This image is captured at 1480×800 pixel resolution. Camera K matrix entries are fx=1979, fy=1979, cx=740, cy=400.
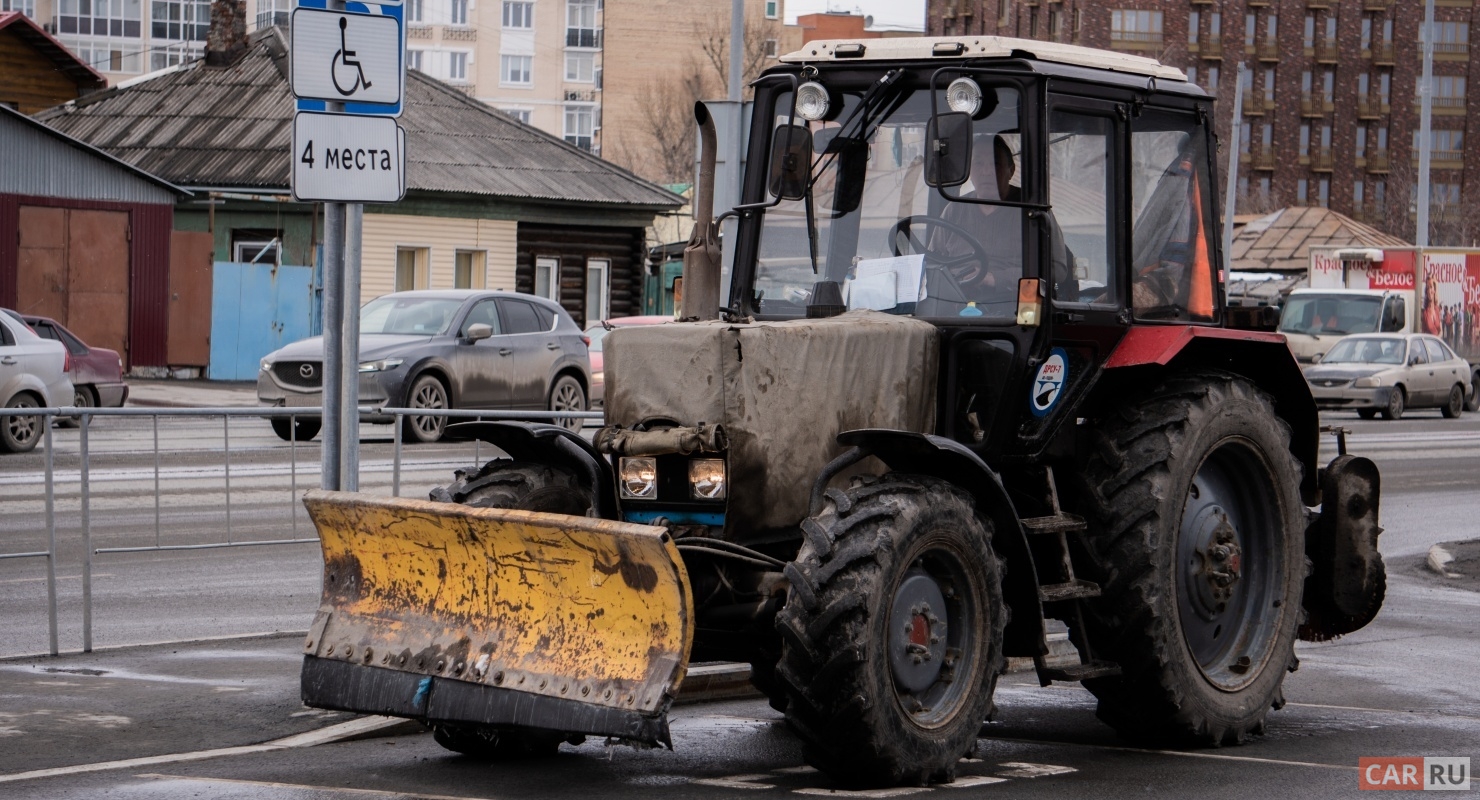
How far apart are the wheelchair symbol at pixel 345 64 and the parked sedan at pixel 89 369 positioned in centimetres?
1779

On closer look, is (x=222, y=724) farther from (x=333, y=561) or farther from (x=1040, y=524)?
(x=1040, y=524)

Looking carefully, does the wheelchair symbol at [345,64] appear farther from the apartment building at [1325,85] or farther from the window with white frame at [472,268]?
the apartment building at [1325,85]

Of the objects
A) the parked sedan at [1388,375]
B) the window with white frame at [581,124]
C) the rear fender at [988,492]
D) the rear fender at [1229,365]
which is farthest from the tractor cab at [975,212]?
the window with white frame at [581,124]

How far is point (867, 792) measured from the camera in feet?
21.9

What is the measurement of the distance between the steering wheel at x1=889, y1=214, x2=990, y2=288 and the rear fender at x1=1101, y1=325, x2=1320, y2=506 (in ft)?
2.22

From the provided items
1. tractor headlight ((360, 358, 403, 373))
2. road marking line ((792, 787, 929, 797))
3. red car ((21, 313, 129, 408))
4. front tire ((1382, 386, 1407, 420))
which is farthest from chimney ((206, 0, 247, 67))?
road marking line ((792, 787, 929, 797))

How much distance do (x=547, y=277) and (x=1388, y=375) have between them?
18.4m

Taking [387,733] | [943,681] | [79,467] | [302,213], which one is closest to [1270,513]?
[943,681]

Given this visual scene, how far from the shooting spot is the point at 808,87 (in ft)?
25.9

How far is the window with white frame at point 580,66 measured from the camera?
379 ft

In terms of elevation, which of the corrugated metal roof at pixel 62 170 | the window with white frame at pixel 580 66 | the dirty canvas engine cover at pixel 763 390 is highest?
the window with white frame at pixel 580 66

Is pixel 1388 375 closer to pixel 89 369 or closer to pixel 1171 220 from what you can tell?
pixel 89 369

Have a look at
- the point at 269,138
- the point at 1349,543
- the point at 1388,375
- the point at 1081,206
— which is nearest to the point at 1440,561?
the point at 1349,543

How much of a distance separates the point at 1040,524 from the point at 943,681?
844mm
